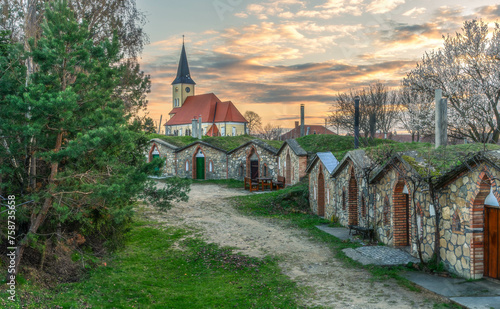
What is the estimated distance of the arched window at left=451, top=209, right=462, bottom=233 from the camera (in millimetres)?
8703

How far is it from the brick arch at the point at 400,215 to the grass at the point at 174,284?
3.89 meters

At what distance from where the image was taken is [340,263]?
10547 mm

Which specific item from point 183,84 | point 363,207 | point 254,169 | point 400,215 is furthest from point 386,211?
point 183,84

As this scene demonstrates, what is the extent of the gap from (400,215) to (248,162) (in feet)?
68.9

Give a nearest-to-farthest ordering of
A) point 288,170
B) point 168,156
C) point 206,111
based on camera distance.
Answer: point 288,170 < point 168,156 < point 206,111

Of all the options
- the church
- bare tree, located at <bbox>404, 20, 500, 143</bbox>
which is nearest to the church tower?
the church

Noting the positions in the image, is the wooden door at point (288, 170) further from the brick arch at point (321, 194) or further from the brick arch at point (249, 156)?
the brick arch at point (321, 194)

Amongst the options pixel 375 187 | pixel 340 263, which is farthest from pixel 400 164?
pixel 340 263

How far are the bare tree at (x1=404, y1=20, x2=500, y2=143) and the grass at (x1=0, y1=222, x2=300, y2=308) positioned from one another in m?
18.1

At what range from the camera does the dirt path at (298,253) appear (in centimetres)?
782

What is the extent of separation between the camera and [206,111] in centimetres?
7138

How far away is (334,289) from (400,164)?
4.50 metres

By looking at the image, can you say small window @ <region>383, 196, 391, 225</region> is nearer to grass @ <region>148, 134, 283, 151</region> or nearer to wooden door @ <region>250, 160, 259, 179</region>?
wooden door @ <region>250, 160, 259, 179</region>

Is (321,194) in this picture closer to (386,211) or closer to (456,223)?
(386,211)
